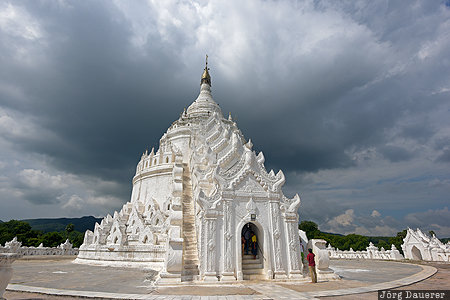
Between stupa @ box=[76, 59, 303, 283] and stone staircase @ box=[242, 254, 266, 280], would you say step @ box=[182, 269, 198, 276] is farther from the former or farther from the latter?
stone staircase @ box=[242, 254, 266, 280]

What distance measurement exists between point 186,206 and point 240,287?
26.0 feet

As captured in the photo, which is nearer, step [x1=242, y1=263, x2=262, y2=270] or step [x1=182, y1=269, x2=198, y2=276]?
step [x1=182, y1=269, x2=198, y2=276]

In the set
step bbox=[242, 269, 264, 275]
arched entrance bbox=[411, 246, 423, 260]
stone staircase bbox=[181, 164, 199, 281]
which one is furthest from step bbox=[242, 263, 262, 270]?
arched entrance bbox=[411, 246, 423, 260]

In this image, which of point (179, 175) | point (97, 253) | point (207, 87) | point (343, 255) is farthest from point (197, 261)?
point (207, 87)

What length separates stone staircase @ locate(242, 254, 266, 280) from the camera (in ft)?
42.8

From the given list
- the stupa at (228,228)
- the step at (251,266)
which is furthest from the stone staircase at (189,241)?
the step at (251,266)

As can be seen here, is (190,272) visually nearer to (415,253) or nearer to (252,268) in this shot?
(252,268)

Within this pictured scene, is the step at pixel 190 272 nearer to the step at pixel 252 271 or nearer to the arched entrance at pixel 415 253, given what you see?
the step at pixel 252 271

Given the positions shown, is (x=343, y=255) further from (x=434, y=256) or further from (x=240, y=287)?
(x=240, y=287)

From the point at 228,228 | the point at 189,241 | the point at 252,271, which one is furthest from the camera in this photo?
the point at 189,241

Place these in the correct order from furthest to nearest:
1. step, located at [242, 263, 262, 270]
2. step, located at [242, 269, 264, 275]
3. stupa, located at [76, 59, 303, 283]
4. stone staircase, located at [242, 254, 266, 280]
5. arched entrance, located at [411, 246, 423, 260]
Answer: arched entrance, located at [411, 246, 423, 260] → step, located at [242, 263, 262, 270] → step, located at [242, 269, 264, 275] → stone staircase, located at [242, 254, 266, 280] → stupa, located at [76, 59, 303, 283]

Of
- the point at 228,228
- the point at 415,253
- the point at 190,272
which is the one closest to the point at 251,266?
the point at 228,228

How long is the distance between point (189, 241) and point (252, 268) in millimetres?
3928

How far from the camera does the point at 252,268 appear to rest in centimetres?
1352
